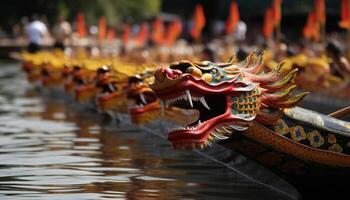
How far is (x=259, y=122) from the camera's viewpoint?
928cm

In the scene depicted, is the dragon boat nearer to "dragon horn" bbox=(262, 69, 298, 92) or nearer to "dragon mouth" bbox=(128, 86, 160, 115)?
"dragon horn" bbox=(262, 69, 298, 92)

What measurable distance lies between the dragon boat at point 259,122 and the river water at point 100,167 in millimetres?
1074

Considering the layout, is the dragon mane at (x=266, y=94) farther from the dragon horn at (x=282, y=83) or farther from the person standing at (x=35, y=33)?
the person standing at (x=35, y=33)

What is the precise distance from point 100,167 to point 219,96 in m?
3.57

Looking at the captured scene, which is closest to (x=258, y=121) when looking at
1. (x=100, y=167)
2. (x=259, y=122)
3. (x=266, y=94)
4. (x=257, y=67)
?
(x=259, y=122)

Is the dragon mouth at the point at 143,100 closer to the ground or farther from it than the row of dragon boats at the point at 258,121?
closer to the ground

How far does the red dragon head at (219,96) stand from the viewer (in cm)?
900

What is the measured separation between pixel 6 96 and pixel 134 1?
124 feet

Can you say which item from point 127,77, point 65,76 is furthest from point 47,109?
point 127,77

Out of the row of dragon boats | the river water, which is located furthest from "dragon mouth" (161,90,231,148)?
the river water

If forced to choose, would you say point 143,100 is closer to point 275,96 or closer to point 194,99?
point 275,96

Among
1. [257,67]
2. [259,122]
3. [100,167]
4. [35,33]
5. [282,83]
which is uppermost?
[257,67]

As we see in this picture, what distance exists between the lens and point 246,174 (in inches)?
470

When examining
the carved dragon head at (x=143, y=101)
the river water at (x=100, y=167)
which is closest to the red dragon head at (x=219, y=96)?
the river water at (x=100, y=167)
